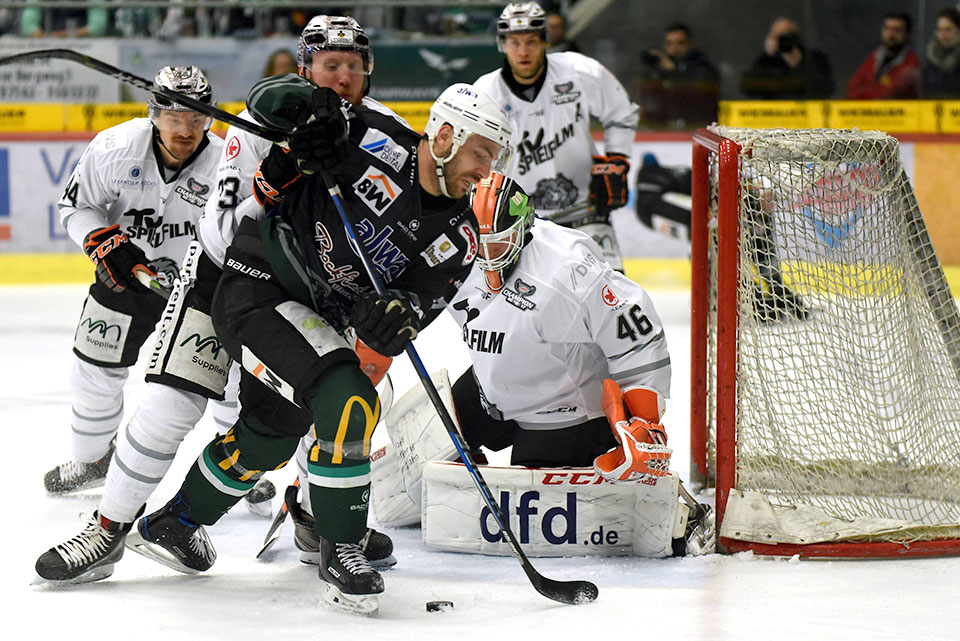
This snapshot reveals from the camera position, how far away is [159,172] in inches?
134

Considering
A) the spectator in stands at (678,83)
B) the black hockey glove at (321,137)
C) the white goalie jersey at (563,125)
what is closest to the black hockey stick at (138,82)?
the black hockey glove at (321,137)

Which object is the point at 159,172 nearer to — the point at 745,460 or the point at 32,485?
the point at 32,485

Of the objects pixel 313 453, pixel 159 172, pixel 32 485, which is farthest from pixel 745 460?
pixel 32 485

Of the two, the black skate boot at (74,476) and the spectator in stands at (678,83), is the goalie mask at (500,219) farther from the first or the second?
the spectator in stands at (678,83)

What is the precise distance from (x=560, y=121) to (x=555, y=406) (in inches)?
82.8

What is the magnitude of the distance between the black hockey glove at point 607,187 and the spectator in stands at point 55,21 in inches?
172

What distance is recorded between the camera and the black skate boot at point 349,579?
2426 mm

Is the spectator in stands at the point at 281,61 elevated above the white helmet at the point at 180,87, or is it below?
above

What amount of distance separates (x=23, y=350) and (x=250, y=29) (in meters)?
3.08

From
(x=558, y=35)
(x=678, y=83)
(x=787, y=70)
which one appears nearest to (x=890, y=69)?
(x=787, y=70)

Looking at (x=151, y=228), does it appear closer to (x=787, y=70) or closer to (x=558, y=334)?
(x=558, y=334)

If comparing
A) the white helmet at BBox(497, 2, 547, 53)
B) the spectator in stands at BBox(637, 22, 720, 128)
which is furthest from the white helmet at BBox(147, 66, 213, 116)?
the spectator in stands at BBox(637, 22, 720, 128)

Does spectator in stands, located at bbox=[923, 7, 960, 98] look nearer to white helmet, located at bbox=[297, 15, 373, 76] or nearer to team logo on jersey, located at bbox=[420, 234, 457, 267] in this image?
white helmet, located at bbox=[297, 15, 373, 76]

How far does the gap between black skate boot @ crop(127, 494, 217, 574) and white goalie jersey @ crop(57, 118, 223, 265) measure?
0.92 metres
